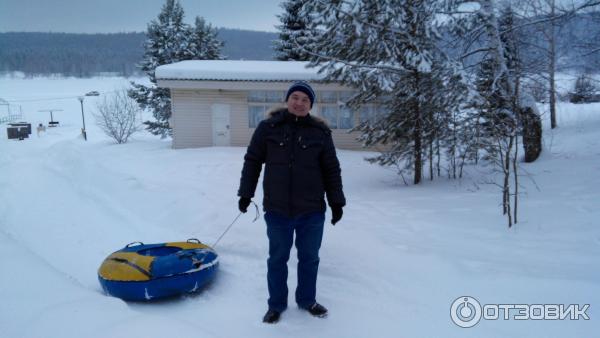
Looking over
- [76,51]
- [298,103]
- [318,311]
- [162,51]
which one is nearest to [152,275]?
[318,311]

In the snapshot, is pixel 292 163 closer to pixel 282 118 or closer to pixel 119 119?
pixel 282 118

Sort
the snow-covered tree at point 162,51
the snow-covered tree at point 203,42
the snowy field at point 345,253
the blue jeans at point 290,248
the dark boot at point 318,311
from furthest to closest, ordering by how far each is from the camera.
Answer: the snow-covered tree at point 203,42, the snow-covered tree at point 162,51, the dark boot at point 318,311, the blue jeans at point 290,248, the snowy field at point 345,253

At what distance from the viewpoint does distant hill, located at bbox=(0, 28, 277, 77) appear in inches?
3990

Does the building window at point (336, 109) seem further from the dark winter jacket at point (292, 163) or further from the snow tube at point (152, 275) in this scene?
the dark winter jacket at point (292, 163)

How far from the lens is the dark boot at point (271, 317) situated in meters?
3.60

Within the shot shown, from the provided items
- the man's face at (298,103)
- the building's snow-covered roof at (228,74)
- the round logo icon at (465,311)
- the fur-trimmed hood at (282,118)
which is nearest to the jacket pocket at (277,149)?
the fur-trimmed hood at (282,118)

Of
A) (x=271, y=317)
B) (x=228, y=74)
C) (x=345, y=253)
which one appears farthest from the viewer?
(x=228, y=74)

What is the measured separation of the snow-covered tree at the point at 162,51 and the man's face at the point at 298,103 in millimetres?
21611

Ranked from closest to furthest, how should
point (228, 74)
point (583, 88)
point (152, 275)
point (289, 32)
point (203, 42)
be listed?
point (152, 275)
point (583, 88)
point (228, 74)
point (289, 32)
point (203, 42)

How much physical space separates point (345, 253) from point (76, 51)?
13364 cm

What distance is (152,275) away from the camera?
4027 millimetres

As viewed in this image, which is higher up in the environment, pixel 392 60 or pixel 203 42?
pixel 203 42

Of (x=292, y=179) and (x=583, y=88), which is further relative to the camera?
(x=583, y=88)

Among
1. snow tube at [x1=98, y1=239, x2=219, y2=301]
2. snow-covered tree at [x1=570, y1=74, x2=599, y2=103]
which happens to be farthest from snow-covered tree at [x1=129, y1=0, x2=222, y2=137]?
snow tube at [x1=98, y1=239, x2=219, y2=301]
